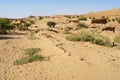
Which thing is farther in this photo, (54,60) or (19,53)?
(19,53)

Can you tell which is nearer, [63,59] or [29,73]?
[29,73]

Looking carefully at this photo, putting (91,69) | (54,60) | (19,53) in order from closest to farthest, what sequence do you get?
1. (91,69)
2. (54,60)
3. (19,53)

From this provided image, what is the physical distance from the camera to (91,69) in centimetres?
1236

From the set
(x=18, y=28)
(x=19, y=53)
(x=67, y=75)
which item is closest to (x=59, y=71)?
(x=67, y=75)

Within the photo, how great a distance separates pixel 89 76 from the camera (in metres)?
11.4

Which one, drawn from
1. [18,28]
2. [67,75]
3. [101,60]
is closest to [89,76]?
[67,75]

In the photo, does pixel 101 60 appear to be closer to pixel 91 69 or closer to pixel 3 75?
pixel 91 69

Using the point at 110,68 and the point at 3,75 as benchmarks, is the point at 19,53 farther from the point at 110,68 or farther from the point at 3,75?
the point at 110,68

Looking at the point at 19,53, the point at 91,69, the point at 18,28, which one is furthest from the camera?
the point at 18,28

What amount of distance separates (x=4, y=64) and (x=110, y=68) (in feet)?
20.1

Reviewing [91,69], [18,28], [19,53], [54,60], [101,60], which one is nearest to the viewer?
[91,69]

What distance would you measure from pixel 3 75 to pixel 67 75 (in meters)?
3.08

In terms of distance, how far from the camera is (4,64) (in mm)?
15219

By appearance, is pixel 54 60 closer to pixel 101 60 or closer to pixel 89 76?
pixel 101 60
